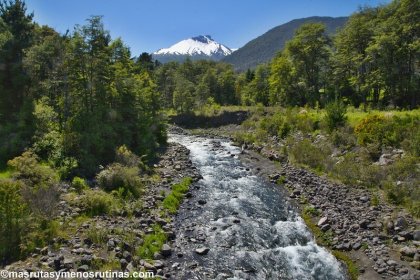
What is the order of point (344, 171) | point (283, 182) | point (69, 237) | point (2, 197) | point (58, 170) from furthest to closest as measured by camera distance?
point (283, 182)
point (344, 171)
point (58, 170)
point (69, 237)
point (2, 197)

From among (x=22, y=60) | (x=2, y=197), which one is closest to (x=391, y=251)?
(x=2, y=197)

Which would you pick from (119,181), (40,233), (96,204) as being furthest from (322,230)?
(40,233)

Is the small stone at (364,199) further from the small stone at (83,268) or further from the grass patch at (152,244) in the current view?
the small stone at (83,268)

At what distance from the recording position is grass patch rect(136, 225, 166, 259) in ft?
50.1

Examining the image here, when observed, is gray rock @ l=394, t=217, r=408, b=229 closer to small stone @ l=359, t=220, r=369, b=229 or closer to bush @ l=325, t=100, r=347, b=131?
small stone @ l=359, t=220, r=369, b=229

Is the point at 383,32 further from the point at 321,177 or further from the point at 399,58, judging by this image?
the point at 321,177

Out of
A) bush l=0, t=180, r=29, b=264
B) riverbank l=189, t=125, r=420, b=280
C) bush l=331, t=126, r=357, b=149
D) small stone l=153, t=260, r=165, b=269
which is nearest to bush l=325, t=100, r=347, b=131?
bush l=331, t=126, r=357, b=149

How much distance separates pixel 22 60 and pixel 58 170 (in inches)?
560

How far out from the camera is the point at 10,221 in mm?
14281

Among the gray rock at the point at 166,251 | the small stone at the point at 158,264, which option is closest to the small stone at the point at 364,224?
the gray rock at the point at 166,251

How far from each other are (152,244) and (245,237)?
17.1 ft

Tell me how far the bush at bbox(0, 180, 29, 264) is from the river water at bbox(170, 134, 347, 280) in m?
6.84

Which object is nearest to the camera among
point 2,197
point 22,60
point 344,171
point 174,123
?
A: point 2,197

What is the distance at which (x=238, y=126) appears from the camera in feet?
199
